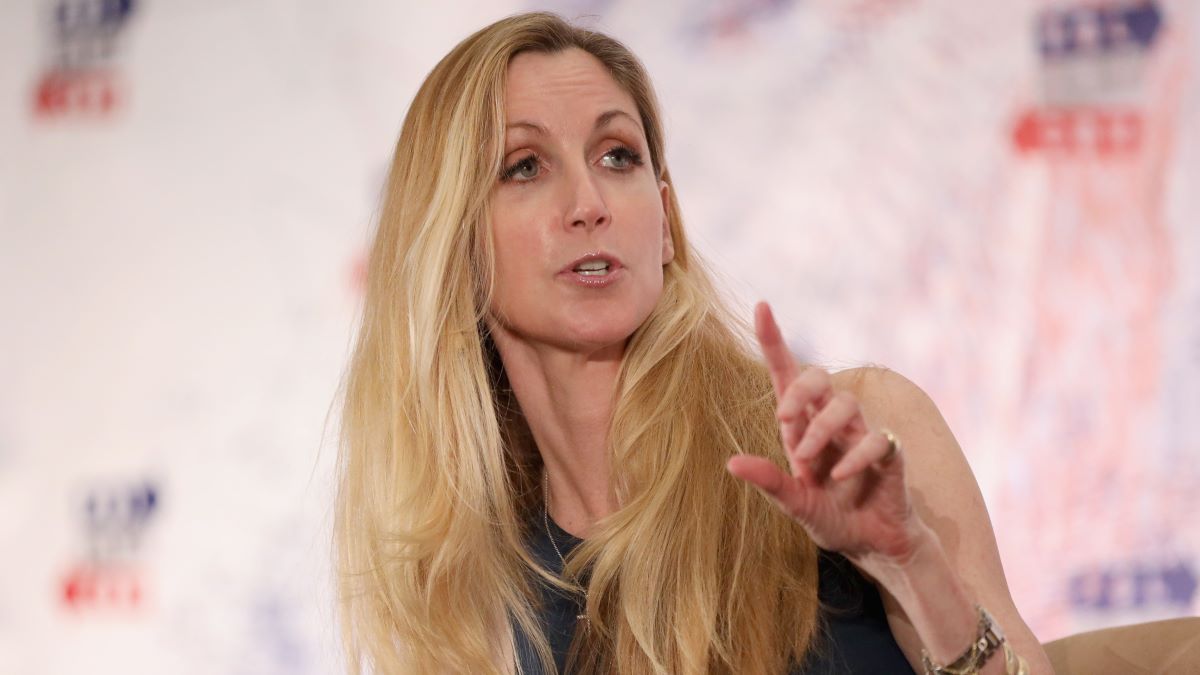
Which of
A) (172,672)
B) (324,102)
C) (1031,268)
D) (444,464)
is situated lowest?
(172,672)

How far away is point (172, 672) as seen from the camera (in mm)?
2682

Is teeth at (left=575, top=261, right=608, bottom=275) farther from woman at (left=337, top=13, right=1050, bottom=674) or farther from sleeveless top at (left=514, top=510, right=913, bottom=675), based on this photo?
sleeveless top at (left=514, top=510, right=913, bottom=675)

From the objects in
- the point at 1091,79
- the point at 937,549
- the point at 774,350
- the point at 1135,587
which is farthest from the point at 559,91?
the point at 1135,587

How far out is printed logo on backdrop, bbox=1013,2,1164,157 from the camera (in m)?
2.22

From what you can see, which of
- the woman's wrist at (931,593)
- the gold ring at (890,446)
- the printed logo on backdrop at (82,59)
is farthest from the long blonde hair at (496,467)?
the printed logo on backdrop at (82,59)

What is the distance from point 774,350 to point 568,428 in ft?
2.09

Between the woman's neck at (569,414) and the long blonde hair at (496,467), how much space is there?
0.04m

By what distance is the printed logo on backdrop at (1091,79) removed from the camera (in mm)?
2225

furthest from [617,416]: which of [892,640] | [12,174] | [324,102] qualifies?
[12,174]

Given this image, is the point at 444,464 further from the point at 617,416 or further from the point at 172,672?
the point at 172,672

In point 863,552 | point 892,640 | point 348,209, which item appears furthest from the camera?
point 348,209

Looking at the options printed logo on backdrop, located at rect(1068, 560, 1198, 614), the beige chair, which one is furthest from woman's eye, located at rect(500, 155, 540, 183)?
printed logo on backdrop, located at rect(1068, 560, 1198, 614)

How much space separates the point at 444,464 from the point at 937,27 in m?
1.29

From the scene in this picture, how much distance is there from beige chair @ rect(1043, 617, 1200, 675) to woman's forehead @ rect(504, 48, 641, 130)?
0.83 m
